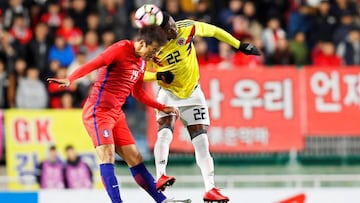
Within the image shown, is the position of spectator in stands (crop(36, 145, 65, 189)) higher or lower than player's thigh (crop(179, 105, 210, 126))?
lower

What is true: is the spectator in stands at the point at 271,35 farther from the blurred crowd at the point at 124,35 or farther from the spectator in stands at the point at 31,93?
the spectator in stands at the point at 31,93

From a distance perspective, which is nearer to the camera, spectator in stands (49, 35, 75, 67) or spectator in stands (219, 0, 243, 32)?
spectator in stands (49, 35, 75, 67)

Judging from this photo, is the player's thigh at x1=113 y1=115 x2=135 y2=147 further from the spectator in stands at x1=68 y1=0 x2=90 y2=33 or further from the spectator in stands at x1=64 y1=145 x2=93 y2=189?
the spectator in stands at x1=68 y1=0 x2=90 y2=33

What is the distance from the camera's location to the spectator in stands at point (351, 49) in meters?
15.3

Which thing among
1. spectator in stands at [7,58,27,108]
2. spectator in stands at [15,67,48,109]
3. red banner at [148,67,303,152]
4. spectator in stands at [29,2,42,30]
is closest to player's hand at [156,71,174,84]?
red banner at [148,67,303,152]

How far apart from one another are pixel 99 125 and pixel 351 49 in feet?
20.9

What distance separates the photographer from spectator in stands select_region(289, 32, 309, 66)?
608 inches

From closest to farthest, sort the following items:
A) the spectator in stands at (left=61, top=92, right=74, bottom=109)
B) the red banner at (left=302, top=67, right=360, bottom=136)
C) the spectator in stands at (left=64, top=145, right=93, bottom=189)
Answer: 1. the spectator in stands at (left=64, top=145, right=93, bottom=189)
2. the spectator in stands at (left=61, top=92, right=74, bottom=109)
3. the red banner at (left=302, top=67, right=360, bottom=136)

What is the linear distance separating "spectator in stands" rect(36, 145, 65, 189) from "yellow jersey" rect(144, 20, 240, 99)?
10.3 ft

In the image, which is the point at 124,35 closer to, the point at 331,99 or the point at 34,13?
the point at 34,13

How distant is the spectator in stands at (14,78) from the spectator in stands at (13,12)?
3.33ft

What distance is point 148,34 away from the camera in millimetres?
9570

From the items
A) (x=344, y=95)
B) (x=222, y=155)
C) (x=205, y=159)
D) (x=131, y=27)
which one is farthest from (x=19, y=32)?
(x=205, y=159)

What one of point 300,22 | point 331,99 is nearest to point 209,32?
point 331,99
